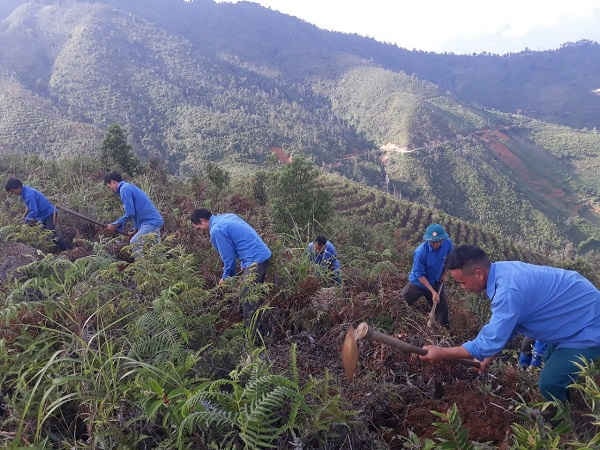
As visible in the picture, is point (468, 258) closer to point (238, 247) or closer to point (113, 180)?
point (238, 247)

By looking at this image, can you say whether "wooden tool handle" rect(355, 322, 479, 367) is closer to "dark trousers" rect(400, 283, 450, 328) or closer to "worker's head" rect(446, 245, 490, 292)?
"worker's head" rect(446, 245, 490, 292)

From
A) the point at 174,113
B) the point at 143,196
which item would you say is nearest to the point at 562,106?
the point at 174,113

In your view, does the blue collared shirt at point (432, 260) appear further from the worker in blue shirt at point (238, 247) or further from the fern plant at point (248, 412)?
the fern plant at point (248, 412)

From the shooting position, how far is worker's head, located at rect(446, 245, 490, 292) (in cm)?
284

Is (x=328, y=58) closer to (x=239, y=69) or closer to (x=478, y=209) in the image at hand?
(x=239, y=69)

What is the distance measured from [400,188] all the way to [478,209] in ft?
47.4

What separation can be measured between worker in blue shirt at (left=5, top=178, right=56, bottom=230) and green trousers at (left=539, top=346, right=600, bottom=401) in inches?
264

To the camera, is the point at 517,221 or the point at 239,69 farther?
the point at 239,69

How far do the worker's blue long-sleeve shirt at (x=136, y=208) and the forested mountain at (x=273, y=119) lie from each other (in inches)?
1615

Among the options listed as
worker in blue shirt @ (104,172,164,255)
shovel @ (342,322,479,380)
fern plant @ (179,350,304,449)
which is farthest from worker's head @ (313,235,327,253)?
fern plant @ (179,350,304,449)

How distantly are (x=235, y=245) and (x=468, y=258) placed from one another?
2403 mm

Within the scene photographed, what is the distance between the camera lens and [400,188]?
77000 mm

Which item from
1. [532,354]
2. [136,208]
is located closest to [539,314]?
[532,354]

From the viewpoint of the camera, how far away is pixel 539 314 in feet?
9.13
